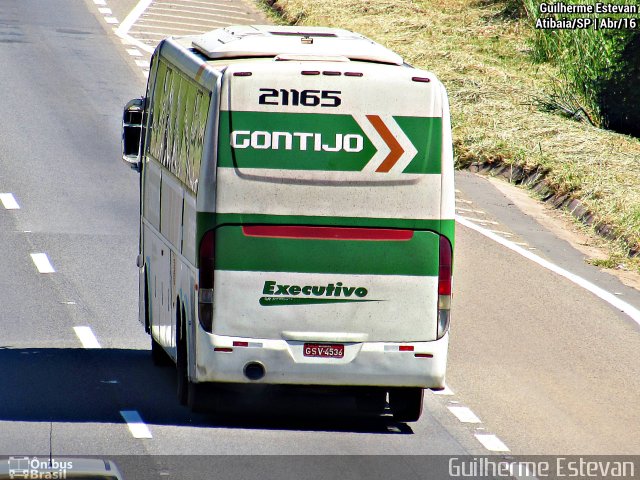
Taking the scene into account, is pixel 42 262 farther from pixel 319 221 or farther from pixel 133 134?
pixel 319 221

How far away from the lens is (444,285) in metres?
12.6

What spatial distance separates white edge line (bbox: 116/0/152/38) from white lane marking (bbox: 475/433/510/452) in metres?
25.0

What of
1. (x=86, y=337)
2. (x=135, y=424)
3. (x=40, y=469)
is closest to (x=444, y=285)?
(x=135, y=424)

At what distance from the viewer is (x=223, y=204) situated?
12195 millimetres

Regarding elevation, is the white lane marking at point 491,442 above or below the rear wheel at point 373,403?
above

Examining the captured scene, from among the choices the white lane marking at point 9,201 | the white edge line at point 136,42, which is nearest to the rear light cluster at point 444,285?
the white lane marking at point 9,201

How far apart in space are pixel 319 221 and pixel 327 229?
0.10m

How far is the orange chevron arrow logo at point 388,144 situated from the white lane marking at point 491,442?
2.44 meters

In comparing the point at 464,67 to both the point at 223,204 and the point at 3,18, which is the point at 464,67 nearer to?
the point at 3,18

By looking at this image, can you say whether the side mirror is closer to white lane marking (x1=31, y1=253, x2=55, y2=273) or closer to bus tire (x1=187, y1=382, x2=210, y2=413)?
bus tire (x1=187, y1=382, x2=210, y2=413)

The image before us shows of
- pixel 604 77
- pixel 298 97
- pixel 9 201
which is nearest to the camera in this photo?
pixel 298 97

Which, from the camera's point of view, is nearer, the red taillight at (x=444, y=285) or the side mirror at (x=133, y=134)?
the red taillight at (x=444, y=285)

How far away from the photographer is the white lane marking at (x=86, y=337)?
15625mm

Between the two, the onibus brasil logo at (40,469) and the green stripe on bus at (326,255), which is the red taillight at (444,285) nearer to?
the green stripe on bus at (326,255)
